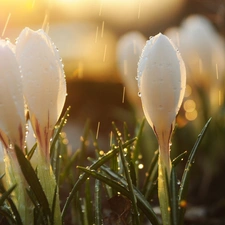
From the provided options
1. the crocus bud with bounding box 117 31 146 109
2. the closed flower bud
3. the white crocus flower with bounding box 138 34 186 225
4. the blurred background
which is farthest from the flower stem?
the closed flower bud

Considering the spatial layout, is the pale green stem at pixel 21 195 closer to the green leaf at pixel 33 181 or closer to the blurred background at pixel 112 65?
the green leaf at pixel 33 181

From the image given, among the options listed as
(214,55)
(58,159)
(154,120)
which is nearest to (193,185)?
(214,55)

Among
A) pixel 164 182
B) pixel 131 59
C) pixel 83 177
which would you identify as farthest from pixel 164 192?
pixel 131 59

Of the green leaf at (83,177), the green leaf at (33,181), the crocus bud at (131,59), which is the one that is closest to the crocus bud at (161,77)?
the green leaf at (83,177)

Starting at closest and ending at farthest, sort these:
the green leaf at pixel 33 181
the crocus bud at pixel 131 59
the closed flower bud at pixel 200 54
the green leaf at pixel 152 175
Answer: the green leaf at pixel 33 181 < the green leaf at pixel 152 175 < the crocus bud at pixel 131 59 < the closed flower bud at pixel 200 54

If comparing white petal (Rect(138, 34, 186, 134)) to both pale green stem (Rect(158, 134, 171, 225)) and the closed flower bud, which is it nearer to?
pale green stem (Rect(158, 134, 171, 225))
